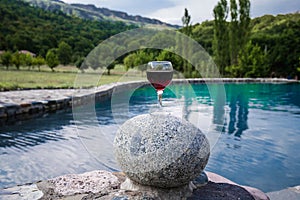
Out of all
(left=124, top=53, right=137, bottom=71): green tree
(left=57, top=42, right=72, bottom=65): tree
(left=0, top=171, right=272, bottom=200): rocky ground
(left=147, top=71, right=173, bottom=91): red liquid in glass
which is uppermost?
(left=57, top=42, right=72, bottom=65): tree

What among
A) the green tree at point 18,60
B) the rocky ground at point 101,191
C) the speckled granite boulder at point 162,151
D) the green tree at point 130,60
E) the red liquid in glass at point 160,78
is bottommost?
the rocky ground at point 101,191

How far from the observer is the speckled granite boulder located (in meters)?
2.12

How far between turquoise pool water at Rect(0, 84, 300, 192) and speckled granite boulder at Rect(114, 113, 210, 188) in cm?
33

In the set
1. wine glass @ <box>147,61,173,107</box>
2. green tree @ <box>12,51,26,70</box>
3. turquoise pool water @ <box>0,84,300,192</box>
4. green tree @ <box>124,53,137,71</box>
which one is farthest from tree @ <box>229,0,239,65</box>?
wine glass @ <box>147,61,173,107</box>

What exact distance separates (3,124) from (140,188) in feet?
17.0

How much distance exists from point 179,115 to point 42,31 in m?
28.6

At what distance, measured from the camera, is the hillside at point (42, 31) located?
25969 mm

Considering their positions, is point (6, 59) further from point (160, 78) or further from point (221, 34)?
point (160, 78)

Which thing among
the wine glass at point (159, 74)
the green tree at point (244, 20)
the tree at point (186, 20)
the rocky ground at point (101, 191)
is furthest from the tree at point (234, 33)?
the wine glass at point (159, 74)

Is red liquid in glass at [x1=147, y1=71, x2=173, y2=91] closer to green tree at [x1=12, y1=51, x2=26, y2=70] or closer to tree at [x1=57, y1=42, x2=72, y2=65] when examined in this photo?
green tree at [x1=12, y1=51, x2=26, y2=70]

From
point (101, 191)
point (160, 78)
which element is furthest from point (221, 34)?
point (101, 191)

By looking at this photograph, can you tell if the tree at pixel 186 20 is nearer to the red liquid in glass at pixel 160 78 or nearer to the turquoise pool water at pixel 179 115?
the turquoise pool water at pixel 179 115

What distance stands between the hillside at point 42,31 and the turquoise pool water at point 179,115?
60.2 feet

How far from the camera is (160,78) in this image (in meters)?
2.20
